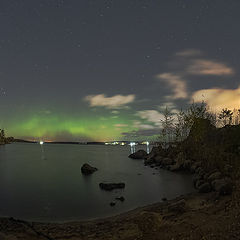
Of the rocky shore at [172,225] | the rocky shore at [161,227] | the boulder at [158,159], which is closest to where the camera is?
the rocky shore at [161,227]

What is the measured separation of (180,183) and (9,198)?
21.3 meters

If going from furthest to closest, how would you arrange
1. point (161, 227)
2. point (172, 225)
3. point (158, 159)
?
point (158, 159) → point (172, 225) → point (161, 227)

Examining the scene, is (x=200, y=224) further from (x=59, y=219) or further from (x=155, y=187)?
(x=155, y=187)

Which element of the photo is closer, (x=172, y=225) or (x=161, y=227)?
(x=161, y=227)

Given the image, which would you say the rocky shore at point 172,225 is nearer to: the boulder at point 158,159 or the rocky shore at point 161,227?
the rocky shore at point 161,227

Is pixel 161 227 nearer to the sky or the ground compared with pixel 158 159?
nearer to the sky

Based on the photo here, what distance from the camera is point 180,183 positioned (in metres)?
26.8

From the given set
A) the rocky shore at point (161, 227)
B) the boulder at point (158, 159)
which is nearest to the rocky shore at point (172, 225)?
the rocky shore at point (161, 227)

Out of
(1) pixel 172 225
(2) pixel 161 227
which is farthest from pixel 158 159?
(2) pixel 161 227

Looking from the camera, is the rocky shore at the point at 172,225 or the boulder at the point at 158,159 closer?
the rocky shore at the point at 172,225

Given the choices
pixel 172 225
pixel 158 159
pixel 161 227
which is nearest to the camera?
pixel 161 227

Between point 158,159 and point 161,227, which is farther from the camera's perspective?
point 158,159

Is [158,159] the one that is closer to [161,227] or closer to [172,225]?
[172,225]

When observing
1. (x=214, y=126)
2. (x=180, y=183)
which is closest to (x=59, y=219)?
(x=180, y=183)
